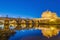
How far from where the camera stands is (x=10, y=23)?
9695mm

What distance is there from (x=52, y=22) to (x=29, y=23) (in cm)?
164

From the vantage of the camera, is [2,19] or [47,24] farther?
[47,24]

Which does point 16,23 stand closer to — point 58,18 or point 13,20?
point 13,20

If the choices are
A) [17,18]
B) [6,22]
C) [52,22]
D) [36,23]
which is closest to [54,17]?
[52,22]

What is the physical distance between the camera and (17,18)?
371 inches

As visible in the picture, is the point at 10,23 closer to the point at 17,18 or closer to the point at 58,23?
the point at 17,18

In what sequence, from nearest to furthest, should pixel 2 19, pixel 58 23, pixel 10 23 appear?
1. pixel 2 19
2. pixel 10 23
3. pixel 58 23

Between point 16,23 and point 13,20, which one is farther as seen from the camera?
point 16,23

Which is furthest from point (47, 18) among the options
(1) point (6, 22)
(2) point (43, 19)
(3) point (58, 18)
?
(1) point (6, 22)

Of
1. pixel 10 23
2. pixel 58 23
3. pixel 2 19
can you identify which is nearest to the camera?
pixel 2 19

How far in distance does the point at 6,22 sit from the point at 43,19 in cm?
225

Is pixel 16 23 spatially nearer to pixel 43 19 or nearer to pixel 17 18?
pixel 17 18

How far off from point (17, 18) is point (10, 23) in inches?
23.2

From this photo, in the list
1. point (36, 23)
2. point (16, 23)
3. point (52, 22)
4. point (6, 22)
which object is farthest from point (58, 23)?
point (6, 22)
